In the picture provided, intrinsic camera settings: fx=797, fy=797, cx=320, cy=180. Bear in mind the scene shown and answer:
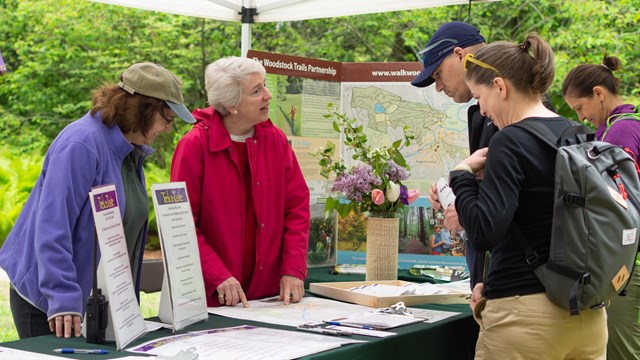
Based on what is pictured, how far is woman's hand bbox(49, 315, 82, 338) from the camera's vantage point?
2.06m

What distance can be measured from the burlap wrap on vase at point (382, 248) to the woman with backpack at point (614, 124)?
2.76ft

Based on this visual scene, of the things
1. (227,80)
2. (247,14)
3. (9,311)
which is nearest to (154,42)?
(9,311)

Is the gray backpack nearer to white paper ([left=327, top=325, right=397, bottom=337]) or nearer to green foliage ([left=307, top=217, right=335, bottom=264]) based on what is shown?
white paper ([left=327, top=325, right=397, bottom=337])

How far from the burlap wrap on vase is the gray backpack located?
4.08ft

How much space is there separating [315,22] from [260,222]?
346 inches

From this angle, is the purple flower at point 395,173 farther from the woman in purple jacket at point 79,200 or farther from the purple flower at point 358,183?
the woman in purple jacket at point 79,200

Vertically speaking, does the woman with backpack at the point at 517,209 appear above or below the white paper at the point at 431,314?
above

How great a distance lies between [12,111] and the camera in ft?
41.0

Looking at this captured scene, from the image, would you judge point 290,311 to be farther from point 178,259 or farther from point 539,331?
point 539,331

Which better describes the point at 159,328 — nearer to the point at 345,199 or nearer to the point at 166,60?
the point at 345,199

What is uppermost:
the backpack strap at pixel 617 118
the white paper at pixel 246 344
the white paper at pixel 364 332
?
the backpack strap at pixel 617 118

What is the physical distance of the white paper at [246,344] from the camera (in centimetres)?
192

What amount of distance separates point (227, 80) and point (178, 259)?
31.3 inches

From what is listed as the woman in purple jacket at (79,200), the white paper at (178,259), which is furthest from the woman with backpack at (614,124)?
the woman in purple jacket at (79,200)
